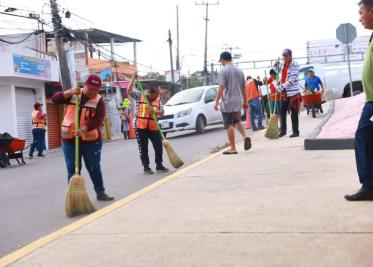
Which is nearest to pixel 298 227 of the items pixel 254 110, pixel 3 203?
pixel 3 203

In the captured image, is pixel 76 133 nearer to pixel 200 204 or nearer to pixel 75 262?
pixel 200 204

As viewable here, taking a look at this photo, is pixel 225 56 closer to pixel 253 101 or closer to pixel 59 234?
pixel 59 234

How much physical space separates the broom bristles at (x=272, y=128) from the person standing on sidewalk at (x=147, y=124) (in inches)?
119

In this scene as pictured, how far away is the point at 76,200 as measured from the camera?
627 cm

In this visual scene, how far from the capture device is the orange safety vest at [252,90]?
16.2 m

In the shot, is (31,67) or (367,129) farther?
(31,67)

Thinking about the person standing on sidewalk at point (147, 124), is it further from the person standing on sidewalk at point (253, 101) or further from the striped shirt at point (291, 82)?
the person standing on sidewalk at point (253, 101)

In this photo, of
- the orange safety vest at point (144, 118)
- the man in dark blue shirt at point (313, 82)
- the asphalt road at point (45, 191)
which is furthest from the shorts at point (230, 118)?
the man in dark blue shirt at point (313, 82)

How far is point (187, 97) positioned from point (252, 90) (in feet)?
13.6

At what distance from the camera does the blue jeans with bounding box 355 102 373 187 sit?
208 inches

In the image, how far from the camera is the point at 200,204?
19.4 ft

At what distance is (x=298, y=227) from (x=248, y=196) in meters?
1.45

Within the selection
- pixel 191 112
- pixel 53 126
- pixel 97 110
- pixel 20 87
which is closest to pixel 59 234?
pixel 97 110

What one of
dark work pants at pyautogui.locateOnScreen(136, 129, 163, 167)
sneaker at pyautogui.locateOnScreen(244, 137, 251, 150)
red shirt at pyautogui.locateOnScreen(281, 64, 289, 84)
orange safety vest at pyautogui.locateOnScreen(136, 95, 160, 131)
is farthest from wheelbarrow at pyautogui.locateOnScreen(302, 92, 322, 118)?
orange safety vest at pyautogui.locateOnScreen(136, 95, 160, 131)
